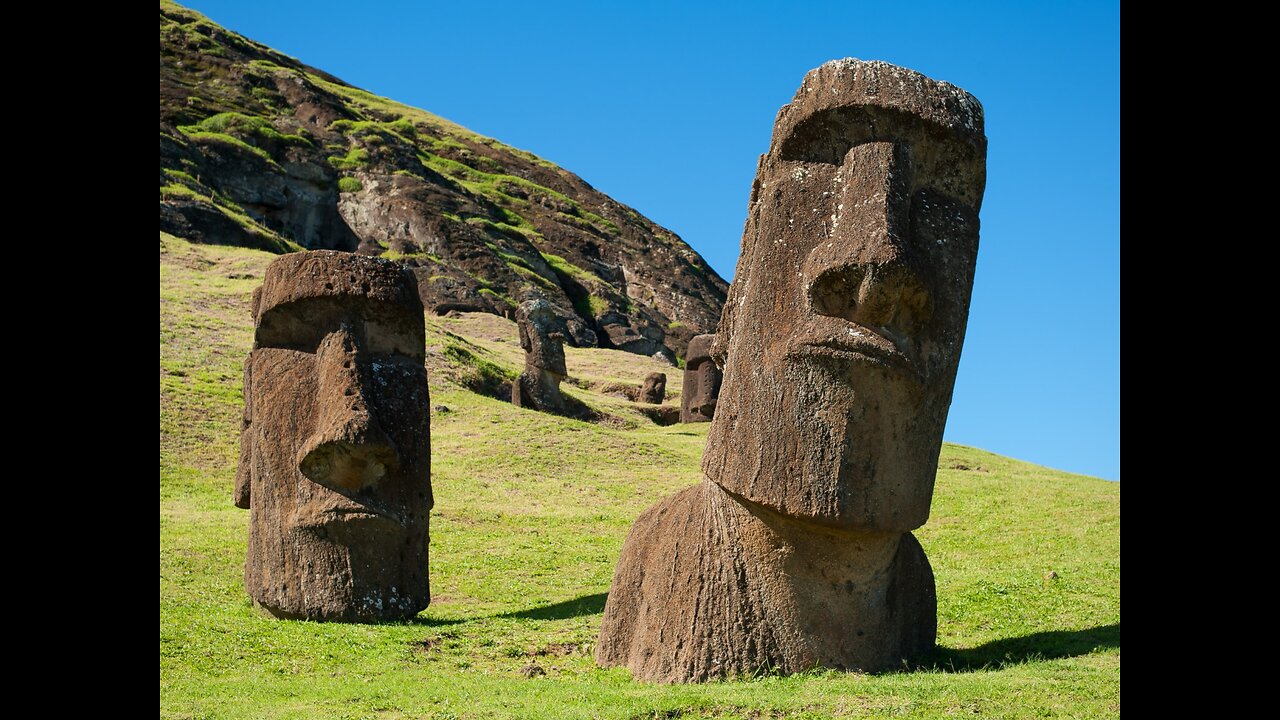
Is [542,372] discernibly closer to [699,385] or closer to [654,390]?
[699,385]

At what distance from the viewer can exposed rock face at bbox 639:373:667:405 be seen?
139 feet

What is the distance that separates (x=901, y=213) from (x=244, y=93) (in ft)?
248

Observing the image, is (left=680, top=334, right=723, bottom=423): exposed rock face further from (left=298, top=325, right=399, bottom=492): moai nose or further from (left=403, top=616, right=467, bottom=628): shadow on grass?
(left=298, top=325, right=399, bottom=492): moai nose

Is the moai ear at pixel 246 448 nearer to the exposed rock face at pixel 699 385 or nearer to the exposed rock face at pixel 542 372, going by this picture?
the exposed rock face at pixel 542 372

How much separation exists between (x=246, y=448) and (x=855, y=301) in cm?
816

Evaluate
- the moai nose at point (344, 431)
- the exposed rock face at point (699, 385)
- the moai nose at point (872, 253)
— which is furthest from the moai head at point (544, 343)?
the moai nose at point (872, 253)

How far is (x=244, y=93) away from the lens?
257 ft

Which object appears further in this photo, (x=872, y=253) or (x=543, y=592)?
(x=543, y=592)

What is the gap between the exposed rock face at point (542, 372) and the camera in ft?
120

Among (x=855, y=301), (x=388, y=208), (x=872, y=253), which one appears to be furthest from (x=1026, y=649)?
(x=388, y=208)

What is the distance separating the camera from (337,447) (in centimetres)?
1251

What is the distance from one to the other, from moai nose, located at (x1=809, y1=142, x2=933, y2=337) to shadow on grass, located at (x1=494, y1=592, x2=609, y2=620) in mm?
5950
